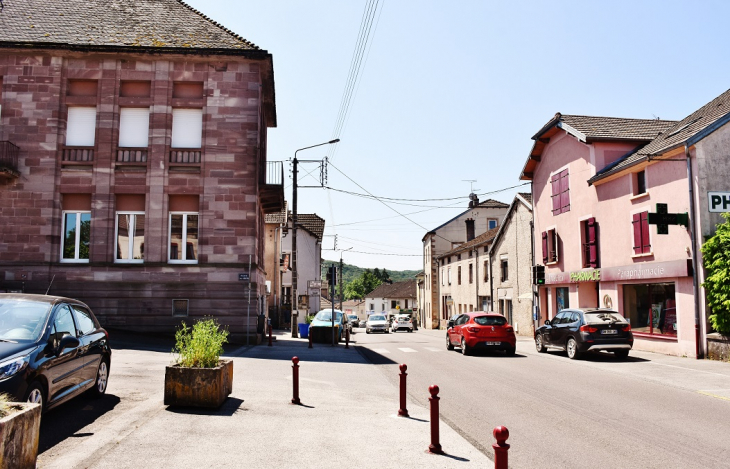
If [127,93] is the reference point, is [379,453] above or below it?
below

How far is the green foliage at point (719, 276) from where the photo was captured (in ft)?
54.6

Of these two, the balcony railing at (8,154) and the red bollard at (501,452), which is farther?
the balcony railing at (8,154)

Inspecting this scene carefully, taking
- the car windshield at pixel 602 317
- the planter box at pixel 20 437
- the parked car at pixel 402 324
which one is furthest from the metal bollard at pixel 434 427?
the parked car at pixel 402 324

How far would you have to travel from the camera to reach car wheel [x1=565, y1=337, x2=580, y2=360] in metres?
18.2

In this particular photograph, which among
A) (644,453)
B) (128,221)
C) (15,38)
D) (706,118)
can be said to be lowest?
(644,453)

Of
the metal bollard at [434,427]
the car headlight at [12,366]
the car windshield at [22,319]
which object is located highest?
the car windshield at [22,319]

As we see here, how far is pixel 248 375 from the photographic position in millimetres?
12633

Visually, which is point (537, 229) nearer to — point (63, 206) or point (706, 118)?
point (706, 118)

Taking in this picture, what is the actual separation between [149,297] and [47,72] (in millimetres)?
8993

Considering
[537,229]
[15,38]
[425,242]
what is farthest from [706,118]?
[425,242]

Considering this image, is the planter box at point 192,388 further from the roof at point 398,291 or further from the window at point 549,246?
the roof at point 398,291

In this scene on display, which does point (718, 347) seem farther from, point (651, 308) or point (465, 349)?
point (465, 349)

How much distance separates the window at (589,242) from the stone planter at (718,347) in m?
7.29

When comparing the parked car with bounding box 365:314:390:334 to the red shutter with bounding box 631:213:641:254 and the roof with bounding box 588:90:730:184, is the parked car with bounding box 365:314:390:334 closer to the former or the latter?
the roof with bounding box 588:90:730:184
